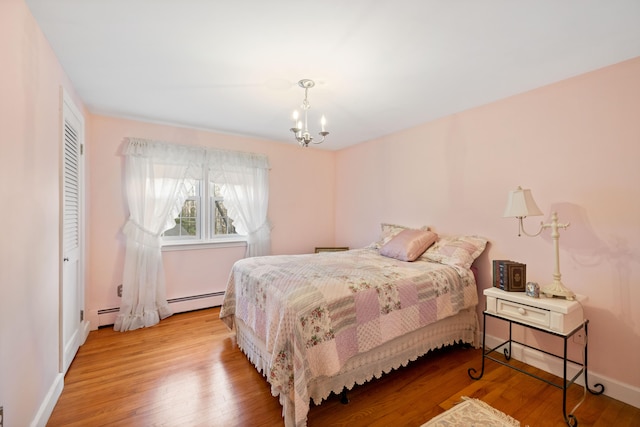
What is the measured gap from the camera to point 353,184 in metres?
4.38

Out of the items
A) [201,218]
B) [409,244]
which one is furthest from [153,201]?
[409,244]

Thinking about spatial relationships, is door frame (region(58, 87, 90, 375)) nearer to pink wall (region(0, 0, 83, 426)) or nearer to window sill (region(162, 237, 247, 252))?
pink wall (region(0, 0, 83, 426))

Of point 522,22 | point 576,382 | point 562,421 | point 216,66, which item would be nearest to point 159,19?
point 216,66

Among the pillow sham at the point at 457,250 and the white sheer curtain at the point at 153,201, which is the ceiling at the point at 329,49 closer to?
the white sheer curtain at the point at 153,201

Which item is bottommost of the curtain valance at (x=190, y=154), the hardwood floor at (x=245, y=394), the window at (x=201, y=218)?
the hardwood floor at (x=245, y=394)

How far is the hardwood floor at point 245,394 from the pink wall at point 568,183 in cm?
60

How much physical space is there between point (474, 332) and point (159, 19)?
11.4 ft

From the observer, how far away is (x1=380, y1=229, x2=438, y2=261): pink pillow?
9.07ft

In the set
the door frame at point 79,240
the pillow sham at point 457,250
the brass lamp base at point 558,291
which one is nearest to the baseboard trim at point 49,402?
the door frame at point 79,240

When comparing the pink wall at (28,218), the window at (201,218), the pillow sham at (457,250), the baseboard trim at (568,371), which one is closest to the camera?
the pink wall at (28,218)

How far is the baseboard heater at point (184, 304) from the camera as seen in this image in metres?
3.05

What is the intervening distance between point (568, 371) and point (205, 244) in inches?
154

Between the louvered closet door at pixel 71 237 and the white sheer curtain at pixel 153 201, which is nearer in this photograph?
the louvered closet door at pixel 71 237

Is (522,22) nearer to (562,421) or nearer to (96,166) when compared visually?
(562,421)
